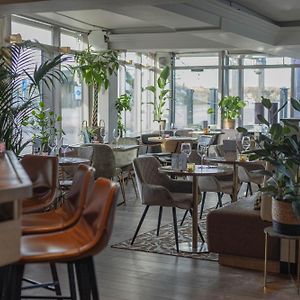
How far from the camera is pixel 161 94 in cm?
1485

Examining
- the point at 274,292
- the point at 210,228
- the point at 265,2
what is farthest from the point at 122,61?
the point at 274,292

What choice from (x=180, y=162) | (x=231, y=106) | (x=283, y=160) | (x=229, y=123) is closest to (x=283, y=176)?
(x=283, y=160)

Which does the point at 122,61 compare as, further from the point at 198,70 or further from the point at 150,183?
the point at 150,183

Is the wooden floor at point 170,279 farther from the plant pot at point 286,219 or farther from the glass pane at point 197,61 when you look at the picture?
the glass pane at point 197,61

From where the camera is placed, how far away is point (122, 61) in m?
12.6

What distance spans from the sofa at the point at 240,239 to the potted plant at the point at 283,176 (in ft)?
2.07

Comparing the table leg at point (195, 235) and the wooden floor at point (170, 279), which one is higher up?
the table leg at point (195, 235)

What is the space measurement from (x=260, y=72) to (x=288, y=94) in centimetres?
92

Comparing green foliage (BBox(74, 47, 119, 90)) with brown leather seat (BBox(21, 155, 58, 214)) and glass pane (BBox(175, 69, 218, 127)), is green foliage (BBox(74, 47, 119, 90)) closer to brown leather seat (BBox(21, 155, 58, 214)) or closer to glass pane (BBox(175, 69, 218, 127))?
glass pane (BBox(175, 69, 218, 127))

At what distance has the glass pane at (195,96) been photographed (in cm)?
1561

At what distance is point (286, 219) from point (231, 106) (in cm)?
1053

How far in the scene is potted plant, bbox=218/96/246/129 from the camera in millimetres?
14688

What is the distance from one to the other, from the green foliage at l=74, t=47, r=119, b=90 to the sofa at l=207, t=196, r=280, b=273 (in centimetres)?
582

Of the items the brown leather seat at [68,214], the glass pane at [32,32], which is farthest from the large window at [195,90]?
the brown leather seat at [68,214]
